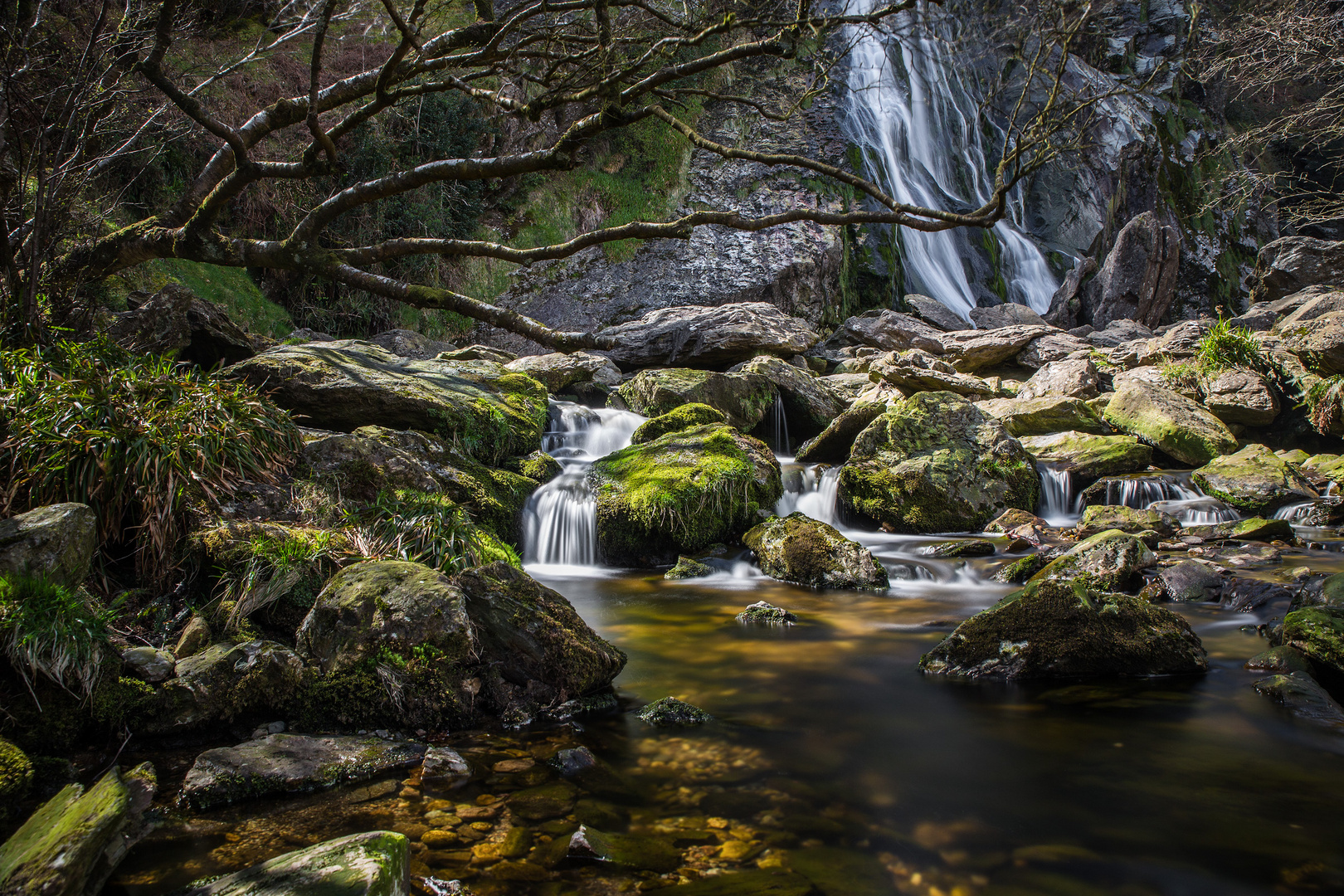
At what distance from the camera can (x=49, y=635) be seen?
295cm

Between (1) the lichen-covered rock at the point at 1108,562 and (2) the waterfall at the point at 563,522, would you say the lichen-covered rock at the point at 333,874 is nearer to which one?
(1) the lichen-covered rock at the point at 1108,562

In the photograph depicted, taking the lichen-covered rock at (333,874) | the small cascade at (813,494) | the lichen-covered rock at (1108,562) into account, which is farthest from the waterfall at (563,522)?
the lichen-covered rock at (333,874)

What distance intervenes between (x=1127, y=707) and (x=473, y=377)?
25.1 ft

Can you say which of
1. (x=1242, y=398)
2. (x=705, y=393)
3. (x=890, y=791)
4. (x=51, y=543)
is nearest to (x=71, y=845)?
(x=51, y=543)

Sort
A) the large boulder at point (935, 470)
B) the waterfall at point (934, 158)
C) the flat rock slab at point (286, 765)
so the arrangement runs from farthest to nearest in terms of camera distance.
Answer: the waterfall at point (934, 158) < the large boulder at point (935, 470) < the flat rock slab at point (286, 765)

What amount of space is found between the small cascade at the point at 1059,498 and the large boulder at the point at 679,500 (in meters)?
3.80

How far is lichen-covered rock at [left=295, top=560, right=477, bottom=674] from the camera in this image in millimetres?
3320

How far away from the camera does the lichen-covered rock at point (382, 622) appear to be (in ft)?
10.9

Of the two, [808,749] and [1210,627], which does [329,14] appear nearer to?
[808,749]

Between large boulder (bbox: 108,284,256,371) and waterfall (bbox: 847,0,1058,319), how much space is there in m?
16.9

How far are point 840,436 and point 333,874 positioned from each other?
9.02 meters

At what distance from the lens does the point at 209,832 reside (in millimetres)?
2457

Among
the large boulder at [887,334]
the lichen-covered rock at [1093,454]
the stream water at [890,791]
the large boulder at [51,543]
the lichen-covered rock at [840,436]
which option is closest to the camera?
the stream water at [890,791]

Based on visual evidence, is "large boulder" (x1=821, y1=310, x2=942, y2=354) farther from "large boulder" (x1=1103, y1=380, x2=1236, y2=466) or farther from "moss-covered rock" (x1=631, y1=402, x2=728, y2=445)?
"moss-covered rock" (x1=631, y1=402, x2=728, y2=445)
